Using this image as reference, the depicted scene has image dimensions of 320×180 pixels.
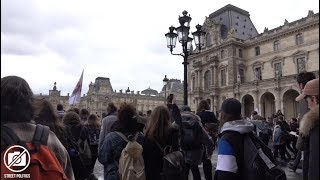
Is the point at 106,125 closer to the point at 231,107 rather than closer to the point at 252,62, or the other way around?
the point at 231,107

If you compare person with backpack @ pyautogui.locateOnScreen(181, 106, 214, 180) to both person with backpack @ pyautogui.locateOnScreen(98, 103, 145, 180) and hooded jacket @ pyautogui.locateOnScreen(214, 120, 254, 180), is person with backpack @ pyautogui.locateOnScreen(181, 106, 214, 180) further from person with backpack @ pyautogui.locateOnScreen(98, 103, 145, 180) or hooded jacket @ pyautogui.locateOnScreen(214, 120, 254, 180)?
hooded jacket @ pyautogui.locateOnScreen(214, 120, 254, 180)

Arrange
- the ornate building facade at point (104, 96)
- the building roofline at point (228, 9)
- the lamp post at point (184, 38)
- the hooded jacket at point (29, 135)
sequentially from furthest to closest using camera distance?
the ornate building facade at point (104, 96), the building roofline at point (228, 9), the lamp post at point (184, 38), the hooded jacket at point (29, 135)

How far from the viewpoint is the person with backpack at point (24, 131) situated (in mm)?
2275

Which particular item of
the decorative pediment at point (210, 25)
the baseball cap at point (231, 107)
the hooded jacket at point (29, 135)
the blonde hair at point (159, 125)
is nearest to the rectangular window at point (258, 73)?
the decorative pediment at point (210, 25)

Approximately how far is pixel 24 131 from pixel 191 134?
14.4 feet

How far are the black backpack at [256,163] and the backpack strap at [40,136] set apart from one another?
198 centimetres

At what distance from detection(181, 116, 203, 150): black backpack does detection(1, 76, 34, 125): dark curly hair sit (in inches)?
165

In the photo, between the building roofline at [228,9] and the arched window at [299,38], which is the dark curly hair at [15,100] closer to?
the arched window at [299,38]

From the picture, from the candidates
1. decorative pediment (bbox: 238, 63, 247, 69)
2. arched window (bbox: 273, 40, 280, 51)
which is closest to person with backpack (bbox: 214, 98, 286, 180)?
arched window (bbox: 273, 40, 280, 51)

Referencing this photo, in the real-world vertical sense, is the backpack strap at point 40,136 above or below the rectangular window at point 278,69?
below

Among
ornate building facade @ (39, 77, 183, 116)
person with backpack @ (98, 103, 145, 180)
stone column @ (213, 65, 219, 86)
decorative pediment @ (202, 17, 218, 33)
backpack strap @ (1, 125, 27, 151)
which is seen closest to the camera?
backpack strap @ (1, 125, 27, 151)

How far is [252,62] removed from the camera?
157ft

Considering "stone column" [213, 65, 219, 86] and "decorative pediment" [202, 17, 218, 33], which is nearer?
"stone column" [213, 65, 219, 86]

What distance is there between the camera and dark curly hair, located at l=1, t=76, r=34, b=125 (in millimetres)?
2408
